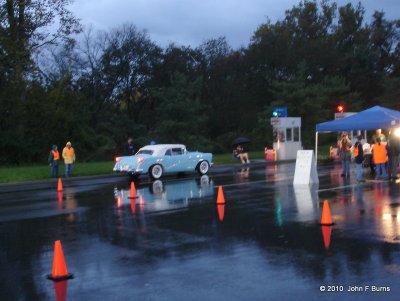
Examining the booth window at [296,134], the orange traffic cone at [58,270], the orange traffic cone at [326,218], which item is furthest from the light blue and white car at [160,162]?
the orange traffic cone at [58,270]

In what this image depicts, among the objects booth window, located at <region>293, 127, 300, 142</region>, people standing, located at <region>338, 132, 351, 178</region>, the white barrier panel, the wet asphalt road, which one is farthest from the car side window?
booth window, located at <region>293, 127, 300, 142</region>

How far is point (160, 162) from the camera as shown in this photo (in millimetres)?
23438

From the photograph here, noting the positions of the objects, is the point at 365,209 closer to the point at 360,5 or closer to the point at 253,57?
the point at 253,57

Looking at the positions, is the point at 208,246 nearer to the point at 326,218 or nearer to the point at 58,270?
the point at 58,270

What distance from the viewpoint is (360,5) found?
8044cm

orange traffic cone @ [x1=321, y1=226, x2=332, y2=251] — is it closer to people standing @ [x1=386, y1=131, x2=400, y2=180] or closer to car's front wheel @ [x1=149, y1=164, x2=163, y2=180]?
people standing @ [x1=386, y1=131, x2=400, y2=180]

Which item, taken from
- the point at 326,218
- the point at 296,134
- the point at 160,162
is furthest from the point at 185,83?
the point at 326,218

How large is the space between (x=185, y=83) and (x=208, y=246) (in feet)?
147

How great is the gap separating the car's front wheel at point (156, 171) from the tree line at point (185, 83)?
60.2 ft

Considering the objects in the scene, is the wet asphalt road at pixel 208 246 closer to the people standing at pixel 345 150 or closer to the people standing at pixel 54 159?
the people standing at pixel 345 150

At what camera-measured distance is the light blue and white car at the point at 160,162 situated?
2293cm

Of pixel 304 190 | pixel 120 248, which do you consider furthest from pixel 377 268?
pixel 304 190

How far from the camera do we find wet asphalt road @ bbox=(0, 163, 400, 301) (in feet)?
21.8

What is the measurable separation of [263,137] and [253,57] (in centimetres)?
1353
